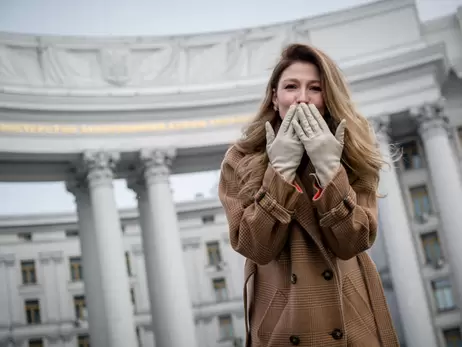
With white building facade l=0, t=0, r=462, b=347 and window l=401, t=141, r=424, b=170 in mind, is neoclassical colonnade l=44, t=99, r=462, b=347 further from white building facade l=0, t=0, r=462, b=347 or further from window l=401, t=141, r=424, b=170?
window l=401, t=141, r=424, b=170

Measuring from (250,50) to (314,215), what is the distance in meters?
25.5

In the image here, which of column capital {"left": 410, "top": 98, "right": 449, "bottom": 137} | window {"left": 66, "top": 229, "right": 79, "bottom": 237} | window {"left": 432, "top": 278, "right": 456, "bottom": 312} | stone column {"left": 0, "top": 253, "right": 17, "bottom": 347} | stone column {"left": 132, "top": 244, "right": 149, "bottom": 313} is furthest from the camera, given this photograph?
stone column {"left": 132, "top": 244, "right": 149, "bottom": 313}

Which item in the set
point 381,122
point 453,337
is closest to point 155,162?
point 381,122

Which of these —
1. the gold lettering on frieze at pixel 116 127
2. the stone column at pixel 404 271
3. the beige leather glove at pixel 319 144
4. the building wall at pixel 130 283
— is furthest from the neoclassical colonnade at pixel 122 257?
the building wall at pixel 130 283

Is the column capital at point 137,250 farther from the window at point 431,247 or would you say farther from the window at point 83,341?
the window at point 431,247

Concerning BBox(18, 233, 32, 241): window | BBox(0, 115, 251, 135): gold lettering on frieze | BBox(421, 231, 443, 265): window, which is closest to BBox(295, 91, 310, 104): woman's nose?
BBox(0, 115, 251, 135): gold lettering on frieze

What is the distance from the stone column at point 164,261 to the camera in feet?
75.5

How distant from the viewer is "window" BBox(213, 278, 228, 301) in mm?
50900

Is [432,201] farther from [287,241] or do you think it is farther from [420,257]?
[287,241]

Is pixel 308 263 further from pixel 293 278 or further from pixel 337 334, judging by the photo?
pixel 337 334

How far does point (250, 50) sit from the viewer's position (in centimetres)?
2784

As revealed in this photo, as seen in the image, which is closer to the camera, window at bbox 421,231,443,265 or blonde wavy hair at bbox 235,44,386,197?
blonde wavy hair at bbox 235,44,386,197

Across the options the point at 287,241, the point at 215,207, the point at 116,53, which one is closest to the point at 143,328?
the point at 215,207

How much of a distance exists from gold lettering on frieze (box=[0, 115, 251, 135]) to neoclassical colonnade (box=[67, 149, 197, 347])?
4.03ft
